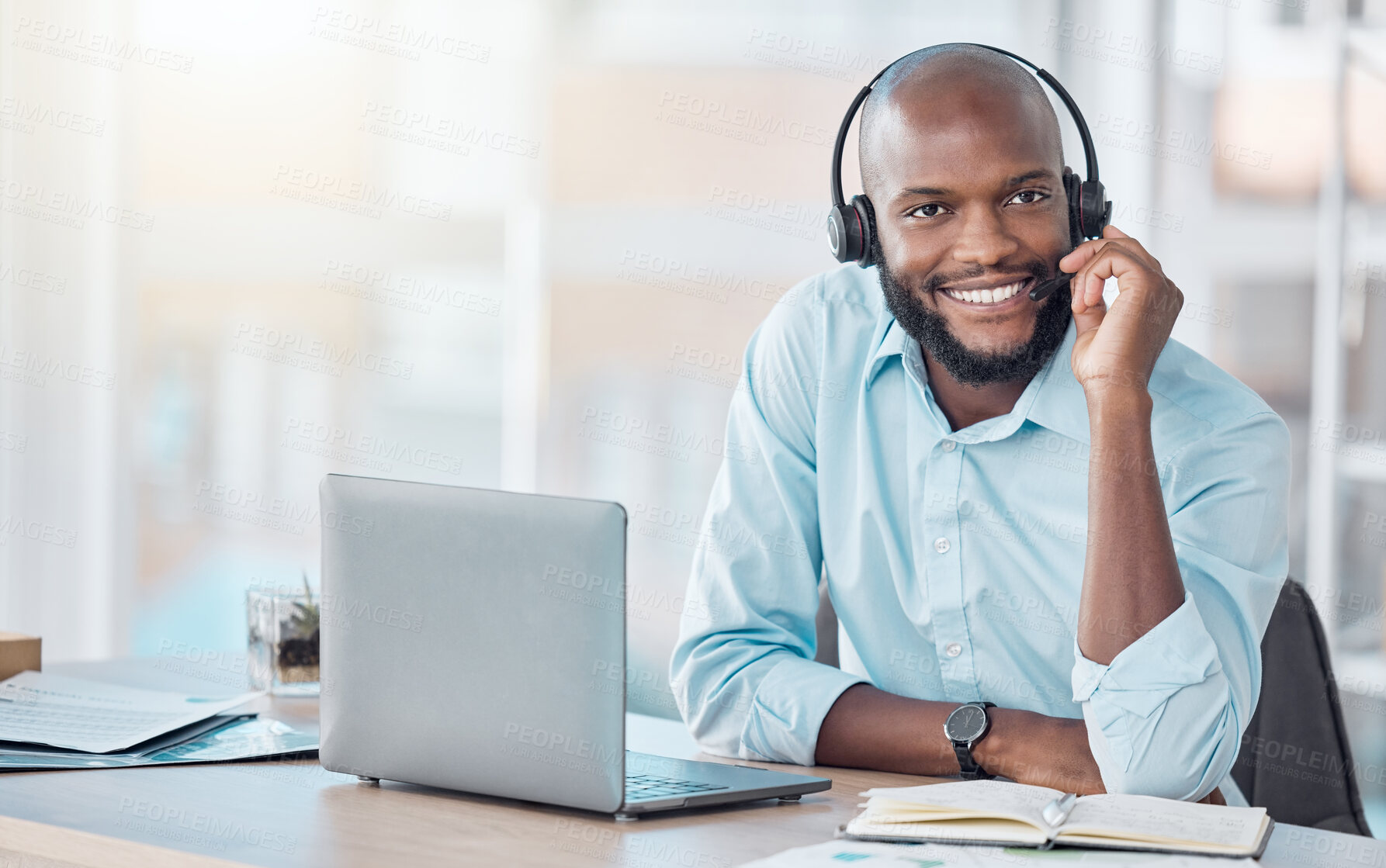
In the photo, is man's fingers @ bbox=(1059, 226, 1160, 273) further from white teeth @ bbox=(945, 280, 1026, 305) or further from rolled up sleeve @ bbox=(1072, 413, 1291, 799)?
rolled up sleeve @ bbox=(1072, 413, 1291, 799)

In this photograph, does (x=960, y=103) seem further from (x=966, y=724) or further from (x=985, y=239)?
(x=966, y=724)

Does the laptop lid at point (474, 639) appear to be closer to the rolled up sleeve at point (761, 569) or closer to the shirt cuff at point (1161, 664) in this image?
the rolled up sleeve at point (761, 569)

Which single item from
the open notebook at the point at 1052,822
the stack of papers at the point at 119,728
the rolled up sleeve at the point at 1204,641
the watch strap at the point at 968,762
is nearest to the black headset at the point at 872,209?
the rolled up sleeve at the point at 1204,641

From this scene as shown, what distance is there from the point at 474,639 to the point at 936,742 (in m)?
0.46

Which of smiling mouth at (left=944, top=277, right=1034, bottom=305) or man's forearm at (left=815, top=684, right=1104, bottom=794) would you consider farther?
smiling mouth at (left=944, top=277, right=1034, bottom=305)

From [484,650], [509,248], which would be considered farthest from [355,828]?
[509,248]

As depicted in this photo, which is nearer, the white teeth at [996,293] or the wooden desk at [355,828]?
the wooden desk at [355,828]

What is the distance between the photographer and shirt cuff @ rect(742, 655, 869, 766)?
129cm

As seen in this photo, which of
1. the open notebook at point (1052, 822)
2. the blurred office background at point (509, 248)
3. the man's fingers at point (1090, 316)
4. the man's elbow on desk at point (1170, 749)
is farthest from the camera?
the blurred office background at point (509, 248)

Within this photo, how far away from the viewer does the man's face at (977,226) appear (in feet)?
4.73

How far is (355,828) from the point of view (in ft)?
3.23

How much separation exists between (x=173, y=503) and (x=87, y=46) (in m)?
1.22

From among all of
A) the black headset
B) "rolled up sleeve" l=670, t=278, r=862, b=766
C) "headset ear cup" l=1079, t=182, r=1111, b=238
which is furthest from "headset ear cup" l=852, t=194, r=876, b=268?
"headset ear cup" l=1079, t=182, r=1111, b=238

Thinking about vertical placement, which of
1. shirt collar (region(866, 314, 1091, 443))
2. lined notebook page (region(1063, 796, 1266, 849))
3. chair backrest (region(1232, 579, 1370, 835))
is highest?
shirt collar (region(866, 314, 1091, 443))
